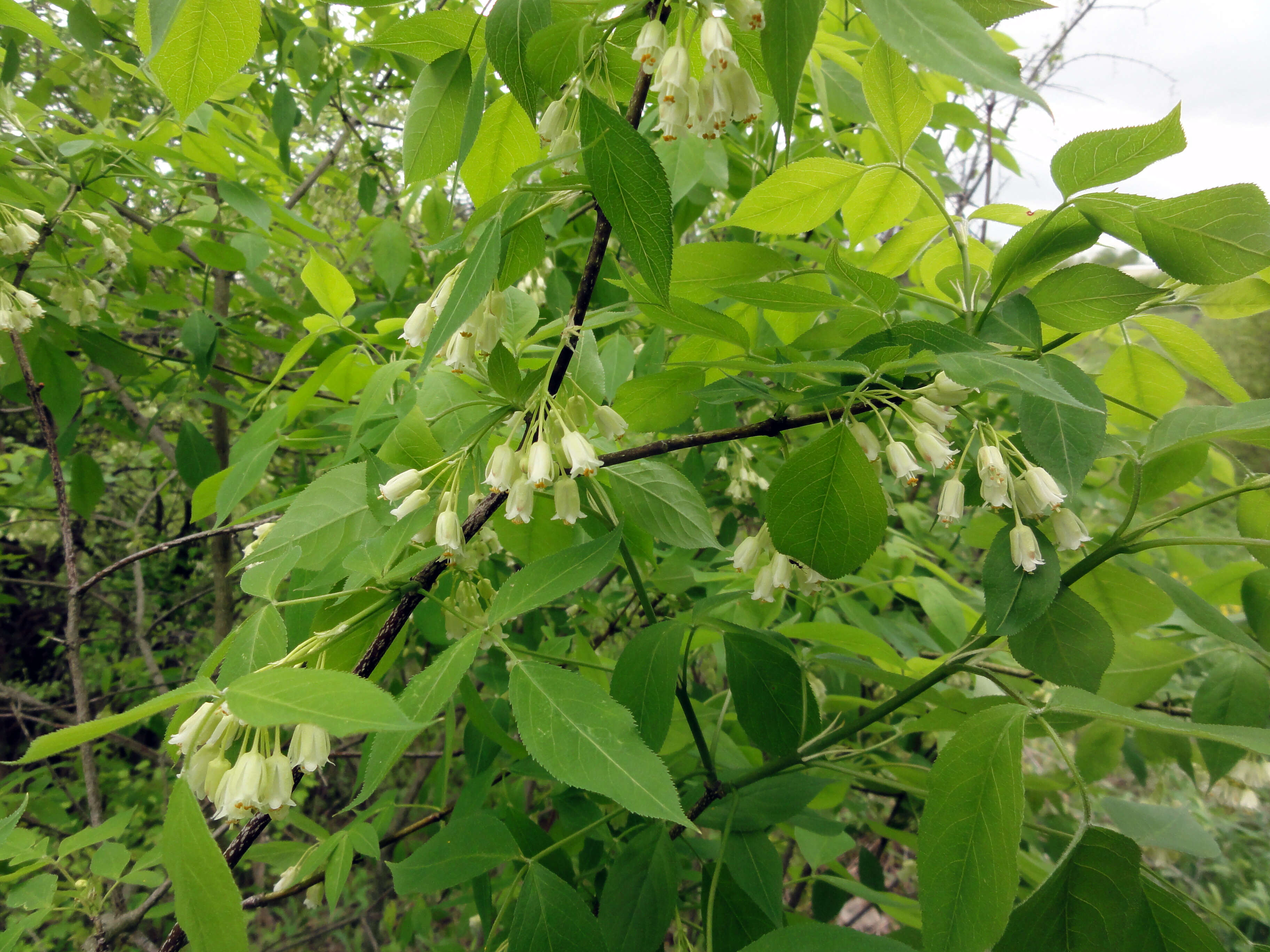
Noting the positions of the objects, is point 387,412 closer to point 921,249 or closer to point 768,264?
point 768,264

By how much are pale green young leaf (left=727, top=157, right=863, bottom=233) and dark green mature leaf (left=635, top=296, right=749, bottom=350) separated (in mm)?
156

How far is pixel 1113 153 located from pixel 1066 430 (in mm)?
342

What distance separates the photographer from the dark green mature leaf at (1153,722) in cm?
68

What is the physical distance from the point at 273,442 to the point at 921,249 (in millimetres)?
1310

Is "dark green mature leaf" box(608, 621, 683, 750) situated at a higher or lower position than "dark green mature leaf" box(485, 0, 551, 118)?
lower

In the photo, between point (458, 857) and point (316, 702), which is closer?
point (316, 702)

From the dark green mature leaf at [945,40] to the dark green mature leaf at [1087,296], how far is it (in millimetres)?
422

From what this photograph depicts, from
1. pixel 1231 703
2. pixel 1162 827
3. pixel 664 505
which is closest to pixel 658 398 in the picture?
pixel 664 505

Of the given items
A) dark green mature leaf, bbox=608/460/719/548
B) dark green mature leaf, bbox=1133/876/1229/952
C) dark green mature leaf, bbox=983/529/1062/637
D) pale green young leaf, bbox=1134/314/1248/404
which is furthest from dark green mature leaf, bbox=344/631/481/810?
pale green young leaf, bbox=1134/314/1248/404

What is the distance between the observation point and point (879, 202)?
45.2 inches

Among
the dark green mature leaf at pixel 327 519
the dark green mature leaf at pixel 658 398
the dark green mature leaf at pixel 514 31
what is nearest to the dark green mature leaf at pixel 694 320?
the dark green mature leaf at pixel 658 398

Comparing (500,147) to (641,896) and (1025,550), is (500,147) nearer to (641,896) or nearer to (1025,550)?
(1025,550)

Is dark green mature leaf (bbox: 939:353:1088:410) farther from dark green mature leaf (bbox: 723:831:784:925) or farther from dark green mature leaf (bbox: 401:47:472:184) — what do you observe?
dark green mature leaf (bbox: 723:831:784:925)

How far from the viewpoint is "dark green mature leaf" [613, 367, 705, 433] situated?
112cm
